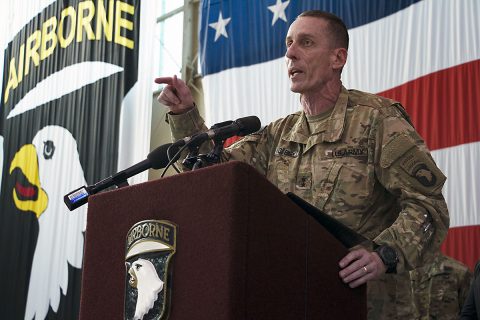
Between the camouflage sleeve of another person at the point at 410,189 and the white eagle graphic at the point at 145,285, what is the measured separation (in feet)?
1.75

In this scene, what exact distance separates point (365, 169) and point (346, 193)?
0.08 metres

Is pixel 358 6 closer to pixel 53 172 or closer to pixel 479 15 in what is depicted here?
pixel 479 15

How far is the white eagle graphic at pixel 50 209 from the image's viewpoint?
649 centimetres

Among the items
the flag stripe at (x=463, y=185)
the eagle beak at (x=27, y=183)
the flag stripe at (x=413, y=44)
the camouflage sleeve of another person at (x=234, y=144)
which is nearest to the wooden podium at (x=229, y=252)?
the camouflage sleeve of another person at (x=234, y=144)

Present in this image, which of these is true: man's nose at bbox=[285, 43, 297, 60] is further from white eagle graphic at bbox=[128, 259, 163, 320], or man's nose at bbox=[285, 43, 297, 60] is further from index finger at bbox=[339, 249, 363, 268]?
white eagle graphic at bbox=[128, 259, 163, 320]

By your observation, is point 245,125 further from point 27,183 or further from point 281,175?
point 27,183

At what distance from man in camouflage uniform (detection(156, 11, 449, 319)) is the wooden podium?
0.35ft

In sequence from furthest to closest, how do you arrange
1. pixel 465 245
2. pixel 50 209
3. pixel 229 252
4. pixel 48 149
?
pixel 48 149, pixel 50 209, pixel 465 245, pixel 229 252

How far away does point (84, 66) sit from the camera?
687 centimetres

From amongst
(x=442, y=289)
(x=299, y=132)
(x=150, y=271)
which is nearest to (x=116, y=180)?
(x=150, y=271)

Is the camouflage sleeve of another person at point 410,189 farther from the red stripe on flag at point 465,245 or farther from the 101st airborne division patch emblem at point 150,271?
the red stripe on flag at point 465,245

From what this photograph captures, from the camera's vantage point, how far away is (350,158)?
68.2 inches

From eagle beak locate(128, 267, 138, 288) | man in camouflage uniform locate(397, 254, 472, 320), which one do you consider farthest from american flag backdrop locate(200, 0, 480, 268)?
eagle beak locate(128, 267, 138, 288)

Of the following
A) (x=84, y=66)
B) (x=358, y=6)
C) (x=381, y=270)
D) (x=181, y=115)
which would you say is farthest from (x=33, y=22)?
(x=381, y=270)
